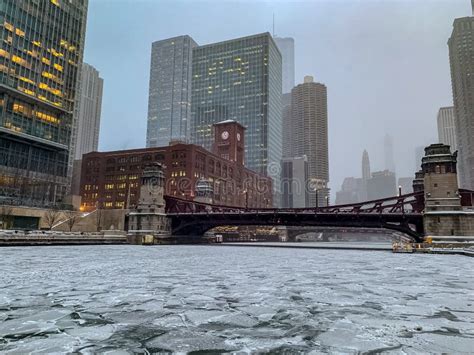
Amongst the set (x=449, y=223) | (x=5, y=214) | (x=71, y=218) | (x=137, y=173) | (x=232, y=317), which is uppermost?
(x=137, y=173)

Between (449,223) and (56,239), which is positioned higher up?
(449,223)

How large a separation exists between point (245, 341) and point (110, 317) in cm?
416

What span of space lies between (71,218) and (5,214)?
15994 millimetres

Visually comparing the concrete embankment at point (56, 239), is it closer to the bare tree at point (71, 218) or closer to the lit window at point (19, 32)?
the bare tree at point (71, 218)

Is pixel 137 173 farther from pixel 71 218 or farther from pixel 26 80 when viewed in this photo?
pixel 71 218

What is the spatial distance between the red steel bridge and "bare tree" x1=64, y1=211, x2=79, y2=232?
72.6 feet

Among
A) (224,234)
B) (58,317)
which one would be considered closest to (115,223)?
(224,234)

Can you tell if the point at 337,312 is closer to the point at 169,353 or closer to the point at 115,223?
the point at 169,353

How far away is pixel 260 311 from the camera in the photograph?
36.0ft

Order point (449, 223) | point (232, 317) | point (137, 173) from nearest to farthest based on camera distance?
1. point (232, 317)
2. point (449, 223)
3. point (137, 173)

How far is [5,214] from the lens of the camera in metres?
70.6

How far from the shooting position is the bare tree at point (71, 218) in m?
83.9

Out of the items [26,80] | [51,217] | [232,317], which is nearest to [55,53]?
[26,80]

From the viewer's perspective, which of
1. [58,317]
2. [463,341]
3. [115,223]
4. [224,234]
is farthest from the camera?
[224,234]
